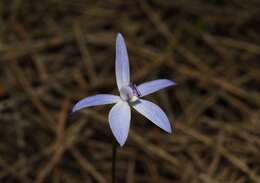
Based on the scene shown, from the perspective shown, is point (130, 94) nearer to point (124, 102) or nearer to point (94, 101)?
point (124, 102)

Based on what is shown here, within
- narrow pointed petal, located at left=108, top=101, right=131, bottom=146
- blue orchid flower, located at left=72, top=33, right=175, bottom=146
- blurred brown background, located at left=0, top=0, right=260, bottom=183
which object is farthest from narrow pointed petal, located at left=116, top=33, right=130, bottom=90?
blurred brown background, located at left=0, top=0, right=260, bottom=183

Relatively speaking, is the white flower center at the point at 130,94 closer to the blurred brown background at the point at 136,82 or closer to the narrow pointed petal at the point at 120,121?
the narrow pointed petal at the point at 120,121

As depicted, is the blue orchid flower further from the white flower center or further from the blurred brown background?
the blurred brown background

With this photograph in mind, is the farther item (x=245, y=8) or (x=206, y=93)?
(x=245, y=8)

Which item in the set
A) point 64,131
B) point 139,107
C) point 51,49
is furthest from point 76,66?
point 139,107

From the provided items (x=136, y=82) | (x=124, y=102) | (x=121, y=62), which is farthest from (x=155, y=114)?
(x=136, y=82)

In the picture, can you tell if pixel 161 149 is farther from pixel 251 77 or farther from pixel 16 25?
pixel 16 25

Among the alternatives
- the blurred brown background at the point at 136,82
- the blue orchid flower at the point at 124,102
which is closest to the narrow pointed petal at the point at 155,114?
the blue orchid flower at the point at 124,102
